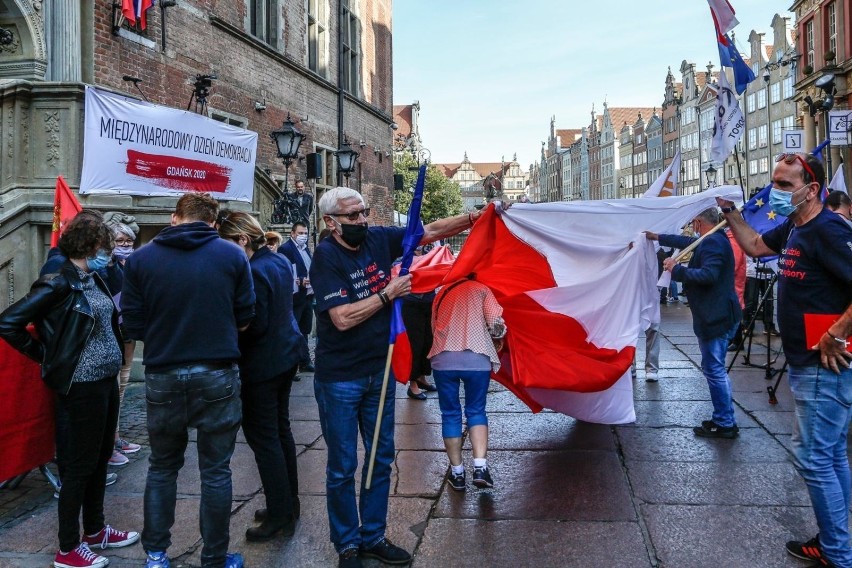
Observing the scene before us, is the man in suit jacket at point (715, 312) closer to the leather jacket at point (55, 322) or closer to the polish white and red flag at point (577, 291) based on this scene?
the polish white and red flag at point (577, 291)

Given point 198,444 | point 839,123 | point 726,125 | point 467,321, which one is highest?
point 839,123

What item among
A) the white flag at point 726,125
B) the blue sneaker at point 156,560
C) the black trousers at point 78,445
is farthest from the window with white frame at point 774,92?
the blue sneaker at point 156,560

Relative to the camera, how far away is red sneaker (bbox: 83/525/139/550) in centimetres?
425

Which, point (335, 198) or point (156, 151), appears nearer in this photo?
point (335, 198)

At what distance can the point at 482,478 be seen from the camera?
201 inches

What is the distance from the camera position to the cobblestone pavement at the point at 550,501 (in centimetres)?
413

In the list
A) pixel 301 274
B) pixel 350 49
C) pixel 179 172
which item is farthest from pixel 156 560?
pixel 350 49

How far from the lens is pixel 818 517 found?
3801 mm

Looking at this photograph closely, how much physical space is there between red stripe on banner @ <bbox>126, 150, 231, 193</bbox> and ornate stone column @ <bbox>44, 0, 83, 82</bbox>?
1.65m

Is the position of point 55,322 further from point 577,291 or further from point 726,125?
point 726,125

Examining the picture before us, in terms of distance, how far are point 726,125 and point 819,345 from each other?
4713 mm

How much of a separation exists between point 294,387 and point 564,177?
Answer: 423 ft

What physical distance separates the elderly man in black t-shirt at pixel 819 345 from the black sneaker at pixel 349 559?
2.43 metres

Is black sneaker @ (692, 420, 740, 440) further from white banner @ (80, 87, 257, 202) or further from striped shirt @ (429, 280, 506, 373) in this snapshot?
white banner @ (80, 87, 257, 202)
